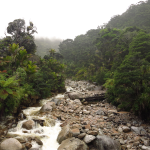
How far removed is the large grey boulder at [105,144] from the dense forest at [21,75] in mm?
4519

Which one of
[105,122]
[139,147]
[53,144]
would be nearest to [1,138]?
[53,144]

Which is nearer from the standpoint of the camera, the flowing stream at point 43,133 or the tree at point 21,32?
the flowing stream at point 43,133

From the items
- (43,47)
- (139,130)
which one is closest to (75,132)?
(139,130)

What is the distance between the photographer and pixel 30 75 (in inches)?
421

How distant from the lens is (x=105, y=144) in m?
4.55

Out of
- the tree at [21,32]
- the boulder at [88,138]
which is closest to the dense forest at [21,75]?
the tree at [21,32]

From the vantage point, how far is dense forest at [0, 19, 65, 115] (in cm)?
586

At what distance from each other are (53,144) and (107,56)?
21297 mm

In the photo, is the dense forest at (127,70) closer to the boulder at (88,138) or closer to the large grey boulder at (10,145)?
the boulder at (88,138)

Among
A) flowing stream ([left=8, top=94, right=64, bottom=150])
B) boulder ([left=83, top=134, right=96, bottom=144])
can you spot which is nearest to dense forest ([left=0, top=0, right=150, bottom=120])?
flowing stream ([left=8, top=94, right=64, bottom=150])

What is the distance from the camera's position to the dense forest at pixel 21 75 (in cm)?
586

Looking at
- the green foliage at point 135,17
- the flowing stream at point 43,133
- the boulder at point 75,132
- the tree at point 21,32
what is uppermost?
the green foliage at point 135,17

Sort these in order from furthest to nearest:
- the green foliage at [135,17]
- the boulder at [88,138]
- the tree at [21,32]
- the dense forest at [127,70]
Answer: the green foliage at [135,17], the tree at [21,32], the dense forest at [127,70], the boulder at [88,138]

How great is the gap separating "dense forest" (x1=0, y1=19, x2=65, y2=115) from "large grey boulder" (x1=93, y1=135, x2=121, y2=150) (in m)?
4.52
